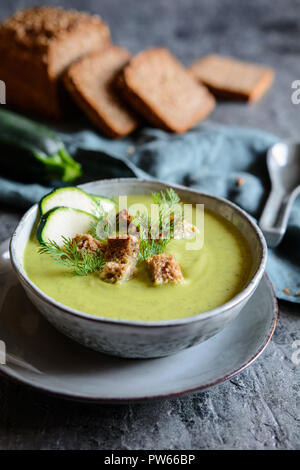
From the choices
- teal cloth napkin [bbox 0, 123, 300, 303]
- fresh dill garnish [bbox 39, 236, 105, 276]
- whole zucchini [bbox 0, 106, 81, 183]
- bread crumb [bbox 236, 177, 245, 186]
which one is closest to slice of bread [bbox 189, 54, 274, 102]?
teal cloth napkin [bbox 0, 123, 300, 303]

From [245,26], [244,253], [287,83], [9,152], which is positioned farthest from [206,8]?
[244,253]

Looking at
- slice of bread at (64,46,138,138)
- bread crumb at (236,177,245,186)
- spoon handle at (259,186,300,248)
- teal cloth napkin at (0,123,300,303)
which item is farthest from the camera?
slice of bread at (64,46,138,138)

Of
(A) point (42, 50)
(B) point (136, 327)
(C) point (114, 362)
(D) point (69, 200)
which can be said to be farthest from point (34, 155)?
(B) point (136, 327)

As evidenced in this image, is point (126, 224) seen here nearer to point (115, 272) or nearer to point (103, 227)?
point (103, 227)

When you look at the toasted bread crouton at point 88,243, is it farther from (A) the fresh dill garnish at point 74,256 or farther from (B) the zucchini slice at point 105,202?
(B) the zucchini slice at point 105,202

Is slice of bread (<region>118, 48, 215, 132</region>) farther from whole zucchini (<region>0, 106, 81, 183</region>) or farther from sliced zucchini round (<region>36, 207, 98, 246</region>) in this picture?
sliced zucchini round (<region>36, 207, 98, 246</region>)
